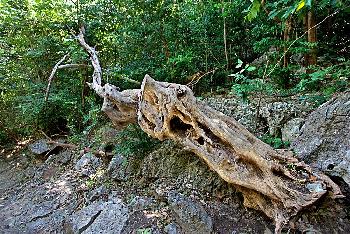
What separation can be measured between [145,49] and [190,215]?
404 cm

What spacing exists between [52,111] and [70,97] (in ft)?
2.73

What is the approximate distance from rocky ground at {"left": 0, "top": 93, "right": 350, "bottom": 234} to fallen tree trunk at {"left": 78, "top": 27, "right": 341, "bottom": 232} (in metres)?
0.21

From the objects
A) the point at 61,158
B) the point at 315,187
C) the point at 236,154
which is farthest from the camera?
the point at 61,158

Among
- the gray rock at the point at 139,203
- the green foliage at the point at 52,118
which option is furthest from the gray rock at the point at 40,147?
the gray rock at the point at 139,203

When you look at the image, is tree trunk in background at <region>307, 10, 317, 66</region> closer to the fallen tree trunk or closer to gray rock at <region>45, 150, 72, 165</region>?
the fallen tree trunk

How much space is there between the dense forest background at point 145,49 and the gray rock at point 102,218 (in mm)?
2144

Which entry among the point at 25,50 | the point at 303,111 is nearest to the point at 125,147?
the point at 303,111

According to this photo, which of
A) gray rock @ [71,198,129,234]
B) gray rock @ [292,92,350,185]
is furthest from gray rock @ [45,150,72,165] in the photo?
gray rock @ [292,92,350,185]

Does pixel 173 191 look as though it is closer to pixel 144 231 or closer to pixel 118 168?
pixel 144 231

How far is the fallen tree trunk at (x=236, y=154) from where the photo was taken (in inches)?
104

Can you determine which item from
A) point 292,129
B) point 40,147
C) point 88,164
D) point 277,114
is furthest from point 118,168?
point 40,147

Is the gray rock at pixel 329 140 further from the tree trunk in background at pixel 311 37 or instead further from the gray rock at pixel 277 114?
the tree trunk in background at pixel 311 37

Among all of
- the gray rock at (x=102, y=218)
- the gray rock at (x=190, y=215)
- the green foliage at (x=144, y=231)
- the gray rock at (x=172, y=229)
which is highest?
the gray rock at (x=190, y=215)

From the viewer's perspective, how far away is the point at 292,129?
371 cm
